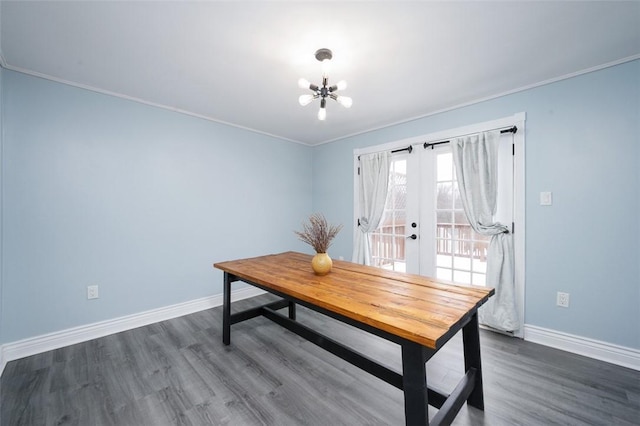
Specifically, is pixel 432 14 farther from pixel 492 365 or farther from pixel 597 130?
pixel 492 365

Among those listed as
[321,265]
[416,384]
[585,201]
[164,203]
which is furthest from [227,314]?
[585,201]

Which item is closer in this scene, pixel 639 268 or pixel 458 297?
pixel 458 297

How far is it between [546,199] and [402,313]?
2154 millimetres

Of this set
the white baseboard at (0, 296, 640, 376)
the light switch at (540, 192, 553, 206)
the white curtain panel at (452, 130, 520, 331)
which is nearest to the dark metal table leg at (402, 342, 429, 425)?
the white curtain panel at (452, 130, 520, 331)

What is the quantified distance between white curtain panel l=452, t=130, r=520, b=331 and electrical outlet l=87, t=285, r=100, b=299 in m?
3.88

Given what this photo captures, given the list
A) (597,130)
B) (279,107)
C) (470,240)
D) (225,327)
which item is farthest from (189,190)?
(597,130)

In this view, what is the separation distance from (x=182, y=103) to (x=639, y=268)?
4460 millimetres

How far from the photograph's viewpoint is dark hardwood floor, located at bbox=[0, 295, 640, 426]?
5.03 feet

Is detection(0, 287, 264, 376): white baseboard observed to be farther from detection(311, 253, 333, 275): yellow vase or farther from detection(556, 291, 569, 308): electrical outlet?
detection(556, 291, 569, 308): electrical outlet

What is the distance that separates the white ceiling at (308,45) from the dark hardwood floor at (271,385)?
2434 millimetres

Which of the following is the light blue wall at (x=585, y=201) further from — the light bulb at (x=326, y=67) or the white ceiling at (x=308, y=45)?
the light bulb at (x=326, y=67)

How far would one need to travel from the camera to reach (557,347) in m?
2.27

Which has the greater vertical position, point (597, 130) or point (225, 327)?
point (597, 130)

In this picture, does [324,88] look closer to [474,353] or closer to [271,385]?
[474,353]
